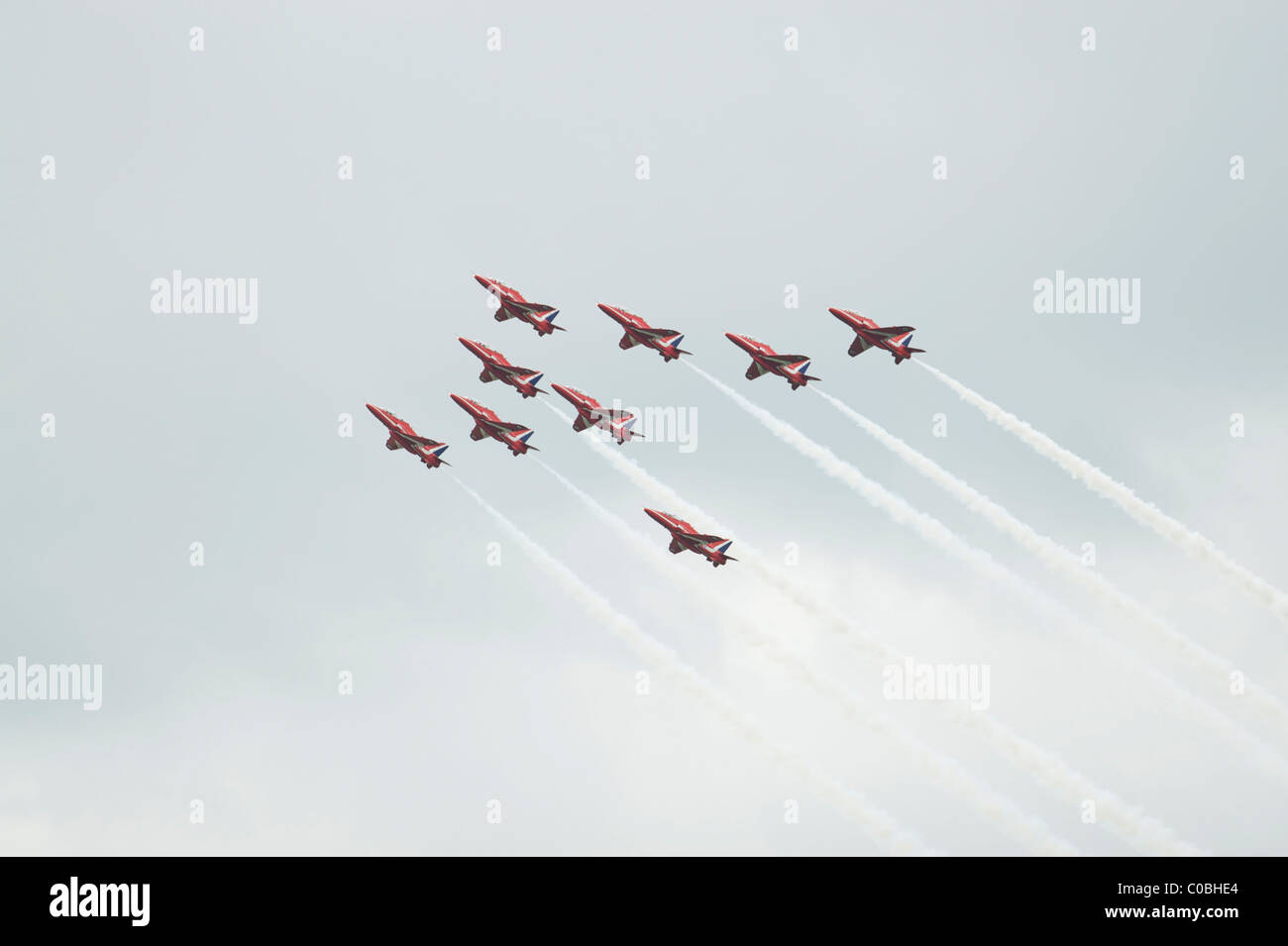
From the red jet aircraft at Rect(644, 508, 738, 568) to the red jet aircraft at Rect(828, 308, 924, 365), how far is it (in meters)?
20.2

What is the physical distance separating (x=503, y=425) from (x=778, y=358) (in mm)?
22199

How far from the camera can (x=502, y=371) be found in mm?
174750

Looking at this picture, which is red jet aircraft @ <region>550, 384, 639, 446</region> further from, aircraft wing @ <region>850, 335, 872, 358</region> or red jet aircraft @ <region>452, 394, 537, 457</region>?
aircraft wing @ <region>850, 335, 872, 358</region>

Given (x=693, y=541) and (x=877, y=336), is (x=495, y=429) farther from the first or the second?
(x=877, y=336)

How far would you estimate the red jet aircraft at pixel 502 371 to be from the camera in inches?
6826

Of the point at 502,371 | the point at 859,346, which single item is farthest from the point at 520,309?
the point at 859,346

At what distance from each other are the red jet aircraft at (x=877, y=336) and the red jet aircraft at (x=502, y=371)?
80.8 ft

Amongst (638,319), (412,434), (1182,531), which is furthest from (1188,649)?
(412,434)

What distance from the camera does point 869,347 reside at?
175 metres

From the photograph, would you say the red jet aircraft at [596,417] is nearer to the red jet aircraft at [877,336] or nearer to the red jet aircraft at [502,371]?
the red jet aircraft at [502,371]
